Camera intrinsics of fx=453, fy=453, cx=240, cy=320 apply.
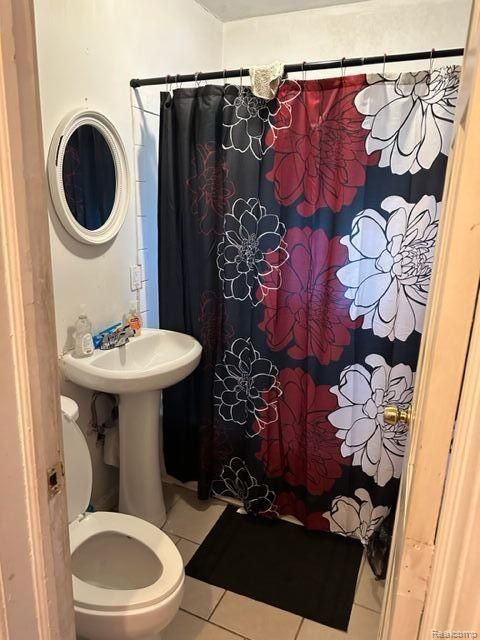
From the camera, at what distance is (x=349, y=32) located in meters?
2.29

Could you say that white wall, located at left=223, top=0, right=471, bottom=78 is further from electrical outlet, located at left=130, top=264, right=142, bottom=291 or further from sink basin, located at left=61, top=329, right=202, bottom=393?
sink basin, located at left=61, top=329, right=202, bottom=393

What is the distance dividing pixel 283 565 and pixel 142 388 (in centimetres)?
99

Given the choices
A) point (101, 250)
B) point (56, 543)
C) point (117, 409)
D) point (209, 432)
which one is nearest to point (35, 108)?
point (56, 543)

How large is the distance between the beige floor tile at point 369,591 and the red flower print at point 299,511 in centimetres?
27

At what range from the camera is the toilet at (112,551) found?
131cm

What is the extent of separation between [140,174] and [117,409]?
112 cm

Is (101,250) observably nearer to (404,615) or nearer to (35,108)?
(35,108)

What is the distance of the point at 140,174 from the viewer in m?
2.16

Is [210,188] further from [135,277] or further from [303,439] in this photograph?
[303,439]

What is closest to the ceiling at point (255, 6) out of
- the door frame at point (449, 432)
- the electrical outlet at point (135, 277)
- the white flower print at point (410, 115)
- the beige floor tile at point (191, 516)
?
the white flower print at point (410, 115)

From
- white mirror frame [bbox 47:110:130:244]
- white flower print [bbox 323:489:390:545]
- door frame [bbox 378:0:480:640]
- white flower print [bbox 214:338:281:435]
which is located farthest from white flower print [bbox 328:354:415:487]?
door frame [bbox 378:0:480:640]

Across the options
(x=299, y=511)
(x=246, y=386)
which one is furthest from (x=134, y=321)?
(x=299, y=511)

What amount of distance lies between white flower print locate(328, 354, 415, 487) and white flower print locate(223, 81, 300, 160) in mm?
1006

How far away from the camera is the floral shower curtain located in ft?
5.66
